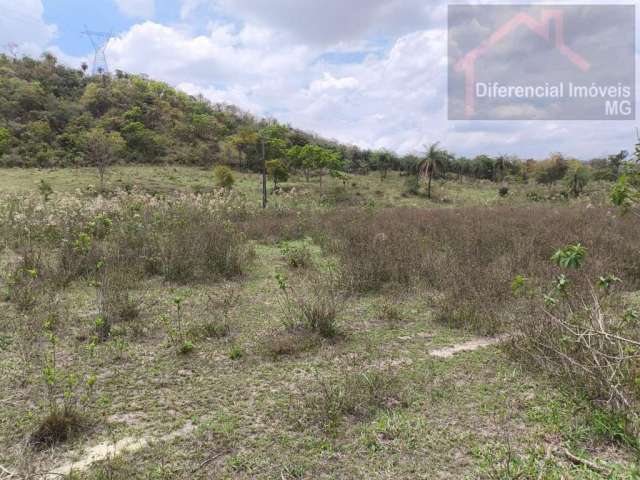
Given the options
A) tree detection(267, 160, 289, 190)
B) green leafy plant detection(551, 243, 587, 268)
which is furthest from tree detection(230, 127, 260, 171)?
green leafy plant detection(551, 243, 587, 268)

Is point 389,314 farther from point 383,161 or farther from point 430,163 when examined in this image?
point 383,161

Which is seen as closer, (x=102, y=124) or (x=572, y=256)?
(x=572, y=256)

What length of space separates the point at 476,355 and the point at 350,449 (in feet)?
5.91

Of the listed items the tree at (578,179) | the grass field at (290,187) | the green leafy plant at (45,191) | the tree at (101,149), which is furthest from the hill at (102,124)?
the tree at (578,179)

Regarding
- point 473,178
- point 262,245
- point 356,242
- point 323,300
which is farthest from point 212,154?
point 323,300

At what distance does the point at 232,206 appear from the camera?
38.6 ft

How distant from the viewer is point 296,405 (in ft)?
8.88

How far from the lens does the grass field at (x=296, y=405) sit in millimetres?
2135

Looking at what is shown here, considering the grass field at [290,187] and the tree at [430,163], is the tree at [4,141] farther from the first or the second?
the tree at [430,163]

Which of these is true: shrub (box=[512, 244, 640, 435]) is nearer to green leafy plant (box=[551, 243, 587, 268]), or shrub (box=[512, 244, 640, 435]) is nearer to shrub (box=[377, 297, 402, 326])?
green leafy plant (box=[551, 243, 587, 268])

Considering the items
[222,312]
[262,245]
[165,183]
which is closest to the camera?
[222,312]

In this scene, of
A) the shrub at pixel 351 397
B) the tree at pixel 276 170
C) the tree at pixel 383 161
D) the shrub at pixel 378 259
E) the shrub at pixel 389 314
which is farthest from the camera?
the tree at pixel 383 161

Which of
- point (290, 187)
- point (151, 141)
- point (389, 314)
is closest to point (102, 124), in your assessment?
point (151, 141)

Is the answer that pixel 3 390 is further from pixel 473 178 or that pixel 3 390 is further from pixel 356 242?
pixel 473 178
